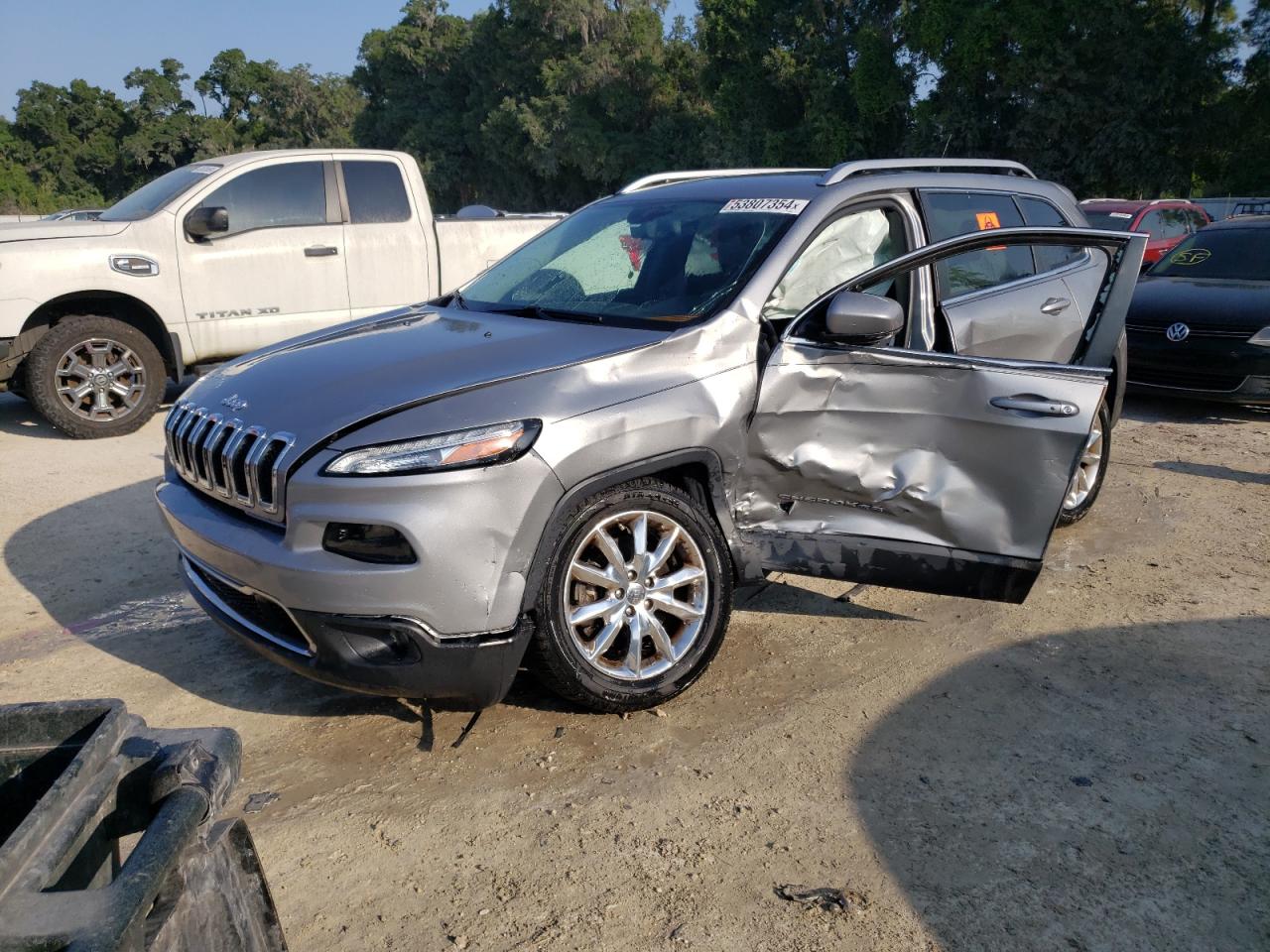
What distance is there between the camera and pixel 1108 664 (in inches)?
152

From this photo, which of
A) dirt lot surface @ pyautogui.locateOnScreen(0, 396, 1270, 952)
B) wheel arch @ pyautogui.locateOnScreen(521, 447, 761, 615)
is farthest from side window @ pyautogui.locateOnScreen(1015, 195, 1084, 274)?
wheel arch @ pyautogui.locateOnScreen(521, 447, 761, 615)

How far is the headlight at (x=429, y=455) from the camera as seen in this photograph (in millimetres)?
2932

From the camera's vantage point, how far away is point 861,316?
3.47 meters

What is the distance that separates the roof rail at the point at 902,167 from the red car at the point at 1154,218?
32.6 ft

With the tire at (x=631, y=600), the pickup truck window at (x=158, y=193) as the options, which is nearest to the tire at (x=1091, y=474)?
the tire at (x=631, y=600)

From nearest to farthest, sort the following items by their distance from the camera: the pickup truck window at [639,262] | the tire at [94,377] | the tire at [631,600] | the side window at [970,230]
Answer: the tire at [631,600] → the pickup truck window at [639,262] → the side window at [970,230] → the tire at [94,377]

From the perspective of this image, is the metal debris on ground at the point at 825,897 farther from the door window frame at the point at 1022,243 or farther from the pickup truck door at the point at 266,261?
the pickup truck door at the point at 266,261

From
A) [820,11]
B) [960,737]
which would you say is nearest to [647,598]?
[960,737]

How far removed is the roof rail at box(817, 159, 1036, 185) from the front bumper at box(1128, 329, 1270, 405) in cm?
332

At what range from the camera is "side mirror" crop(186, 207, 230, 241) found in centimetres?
742

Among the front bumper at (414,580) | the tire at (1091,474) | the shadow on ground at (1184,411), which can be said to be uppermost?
the front bumper at (414,580)

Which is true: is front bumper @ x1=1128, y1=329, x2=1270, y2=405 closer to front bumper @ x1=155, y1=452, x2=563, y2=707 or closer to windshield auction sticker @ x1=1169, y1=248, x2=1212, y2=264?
windshield auction sticker @ x1=1169, y1=248, x2=1212, y2=264

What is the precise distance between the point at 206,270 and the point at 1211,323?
A: 7.70 meters

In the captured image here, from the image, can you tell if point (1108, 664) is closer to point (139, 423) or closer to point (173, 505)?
point (173, 505)
